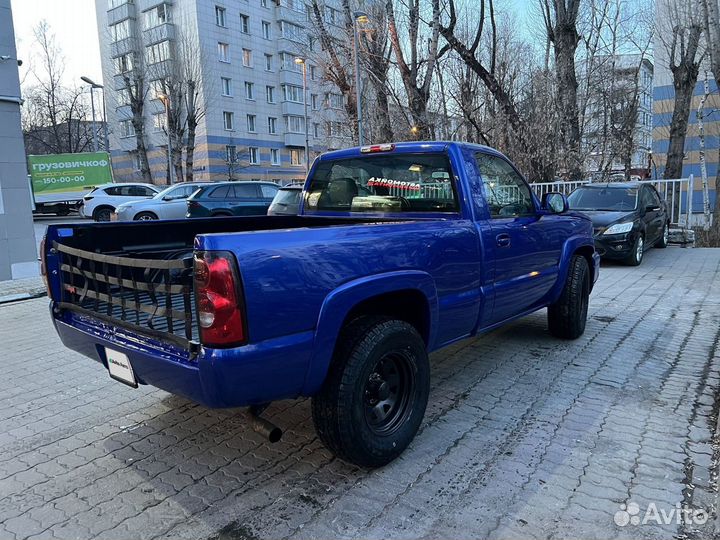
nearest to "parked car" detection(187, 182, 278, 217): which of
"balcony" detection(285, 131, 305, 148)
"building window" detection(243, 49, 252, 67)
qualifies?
"balcony" detection(285, 131, 305, 148)

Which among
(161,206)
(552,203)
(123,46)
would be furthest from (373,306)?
(123,46)

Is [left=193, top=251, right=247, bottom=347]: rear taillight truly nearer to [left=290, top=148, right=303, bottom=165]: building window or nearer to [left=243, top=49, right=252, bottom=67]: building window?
[left=243, top=49, right=252, bottom=67]: building window

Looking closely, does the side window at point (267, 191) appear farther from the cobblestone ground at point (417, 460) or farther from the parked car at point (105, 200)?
the cobblestone ground at point (417, 460)

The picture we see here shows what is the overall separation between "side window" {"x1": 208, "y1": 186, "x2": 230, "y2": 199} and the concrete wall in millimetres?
5885

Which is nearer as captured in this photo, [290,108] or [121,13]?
[121,13]

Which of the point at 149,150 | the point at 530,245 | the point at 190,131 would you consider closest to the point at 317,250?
the point at 530,245

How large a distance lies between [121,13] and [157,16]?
4.58 m

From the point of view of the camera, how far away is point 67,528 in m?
2.48

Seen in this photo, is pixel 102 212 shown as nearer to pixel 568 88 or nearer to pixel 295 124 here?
pixel 568 88

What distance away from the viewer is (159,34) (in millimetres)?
37656

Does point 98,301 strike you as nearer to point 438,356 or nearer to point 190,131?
point 438,356

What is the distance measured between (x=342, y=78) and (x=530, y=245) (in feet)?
51.2

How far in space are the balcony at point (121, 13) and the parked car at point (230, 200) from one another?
35942 mm

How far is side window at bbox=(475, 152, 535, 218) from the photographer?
407 cm
